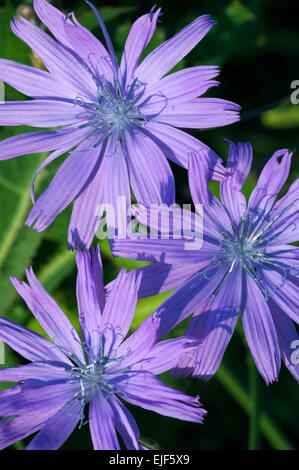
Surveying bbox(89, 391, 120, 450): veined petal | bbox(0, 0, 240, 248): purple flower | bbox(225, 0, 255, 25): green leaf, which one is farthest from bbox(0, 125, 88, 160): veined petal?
bbox(225, 0, 255, 25): green leaf

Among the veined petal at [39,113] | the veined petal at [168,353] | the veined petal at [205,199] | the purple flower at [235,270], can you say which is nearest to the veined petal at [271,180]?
the purple flower at [235,270]

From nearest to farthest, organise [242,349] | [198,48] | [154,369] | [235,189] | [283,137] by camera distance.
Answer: [154,369] → [235,189] → [198,48] → [242,349] → [283,137]

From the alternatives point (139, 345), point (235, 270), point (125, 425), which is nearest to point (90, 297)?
point (139, 345)

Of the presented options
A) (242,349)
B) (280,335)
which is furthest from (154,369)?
(242,349)

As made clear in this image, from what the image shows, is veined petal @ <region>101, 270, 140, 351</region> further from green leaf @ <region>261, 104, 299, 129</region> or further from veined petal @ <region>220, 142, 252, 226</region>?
green leaf @ <region>261, 104, 299, 129</region>

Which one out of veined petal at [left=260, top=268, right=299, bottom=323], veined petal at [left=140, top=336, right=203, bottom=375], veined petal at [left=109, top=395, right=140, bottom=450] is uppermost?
veined petal at [left=260, top=268, right=299, bottom=323]

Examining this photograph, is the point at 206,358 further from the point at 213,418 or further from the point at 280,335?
the point at 213,418

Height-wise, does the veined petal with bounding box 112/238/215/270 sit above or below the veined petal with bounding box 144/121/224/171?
below
